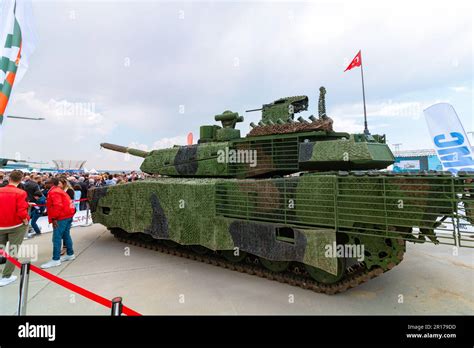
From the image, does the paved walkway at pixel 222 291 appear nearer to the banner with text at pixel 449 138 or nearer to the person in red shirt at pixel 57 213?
the person in red shirt at pixel 57 213

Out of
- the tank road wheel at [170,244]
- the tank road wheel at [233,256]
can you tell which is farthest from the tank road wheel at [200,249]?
the tank road wheel at [170,244]

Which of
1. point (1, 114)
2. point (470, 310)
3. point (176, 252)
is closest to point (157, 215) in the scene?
point (176, 252)

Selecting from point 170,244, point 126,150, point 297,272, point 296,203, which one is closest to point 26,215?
point 170,244

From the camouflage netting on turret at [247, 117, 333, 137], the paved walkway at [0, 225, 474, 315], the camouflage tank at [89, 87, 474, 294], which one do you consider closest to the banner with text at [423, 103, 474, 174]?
the paved walkway at [0, 225, 474, 315]

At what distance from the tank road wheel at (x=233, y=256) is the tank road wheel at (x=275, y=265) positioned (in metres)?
0.46

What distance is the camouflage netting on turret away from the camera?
5.27 meters

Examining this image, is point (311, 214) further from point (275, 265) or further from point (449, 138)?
point (449, 138)

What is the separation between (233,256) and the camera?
585 centimetres

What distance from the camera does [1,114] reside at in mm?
4965

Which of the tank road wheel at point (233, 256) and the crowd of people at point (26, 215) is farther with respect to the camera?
the tank road wheel at point (233, 256)

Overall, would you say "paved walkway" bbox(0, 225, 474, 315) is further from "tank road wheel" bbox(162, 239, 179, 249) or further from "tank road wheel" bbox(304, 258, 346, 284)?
"tank road wheel" bbox(162, 239, 179, 249)

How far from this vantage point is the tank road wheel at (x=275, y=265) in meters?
5.10

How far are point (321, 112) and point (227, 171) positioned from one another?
2.39 metres

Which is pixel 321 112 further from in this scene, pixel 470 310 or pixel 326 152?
pixel 470 310
